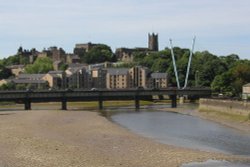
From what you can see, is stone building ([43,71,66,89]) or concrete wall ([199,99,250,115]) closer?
concrete wall ([199,99,250,115])

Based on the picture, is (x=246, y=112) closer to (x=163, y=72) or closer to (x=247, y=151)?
(x=247, y=151)

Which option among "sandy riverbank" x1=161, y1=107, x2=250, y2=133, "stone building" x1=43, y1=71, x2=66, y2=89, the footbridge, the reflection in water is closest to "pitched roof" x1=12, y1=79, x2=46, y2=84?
"stone building" x1=43, y1=71, x2=66, y2=89

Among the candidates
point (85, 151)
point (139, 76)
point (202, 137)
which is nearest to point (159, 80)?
point (139, 76)

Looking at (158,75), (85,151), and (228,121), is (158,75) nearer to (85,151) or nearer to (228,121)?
(228,121)

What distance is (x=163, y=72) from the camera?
7781 inches

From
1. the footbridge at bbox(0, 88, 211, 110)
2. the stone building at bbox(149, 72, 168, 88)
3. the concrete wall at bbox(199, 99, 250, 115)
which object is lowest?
the concrete wall at bbox(199, 99, 250, 115)

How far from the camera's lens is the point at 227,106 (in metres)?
78.1

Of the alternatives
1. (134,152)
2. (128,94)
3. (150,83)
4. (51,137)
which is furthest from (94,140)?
(150,83)

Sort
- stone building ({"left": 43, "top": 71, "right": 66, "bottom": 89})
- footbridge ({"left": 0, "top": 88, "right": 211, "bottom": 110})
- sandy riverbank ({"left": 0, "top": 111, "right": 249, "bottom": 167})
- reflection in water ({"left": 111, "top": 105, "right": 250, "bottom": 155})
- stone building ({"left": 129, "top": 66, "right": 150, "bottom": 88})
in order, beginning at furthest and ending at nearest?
1. stone building ({"left": 129, "top": 66, "right": 150, "bottom": 88})
2. stone building ({"left": 43, "top": 71, "right": 66, "bottom": 89})
3. footbridge ({"left": 0, "top": 88, "right": 211, "bottom": 110})
4. reflection in water ({"left": 111, "top": 105, "right": 250, "bottom": 155})
5. sandy riverbank ({"left": 0, "top": 111, "right": 249, "bottom": 167})

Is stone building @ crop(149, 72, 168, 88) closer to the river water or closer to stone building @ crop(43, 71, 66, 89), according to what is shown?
stone building @ crop(43, 71, 66, 89)

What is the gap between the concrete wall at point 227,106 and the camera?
225 ft

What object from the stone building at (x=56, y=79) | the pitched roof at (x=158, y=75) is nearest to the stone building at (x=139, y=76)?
the pitched roof at (x=158, y=75)

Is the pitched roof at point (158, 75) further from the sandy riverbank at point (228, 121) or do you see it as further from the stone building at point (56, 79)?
the sandy riverbank at point (228, 121)

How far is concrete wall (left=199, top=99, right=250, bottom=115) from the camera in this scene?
68719 millimetres
